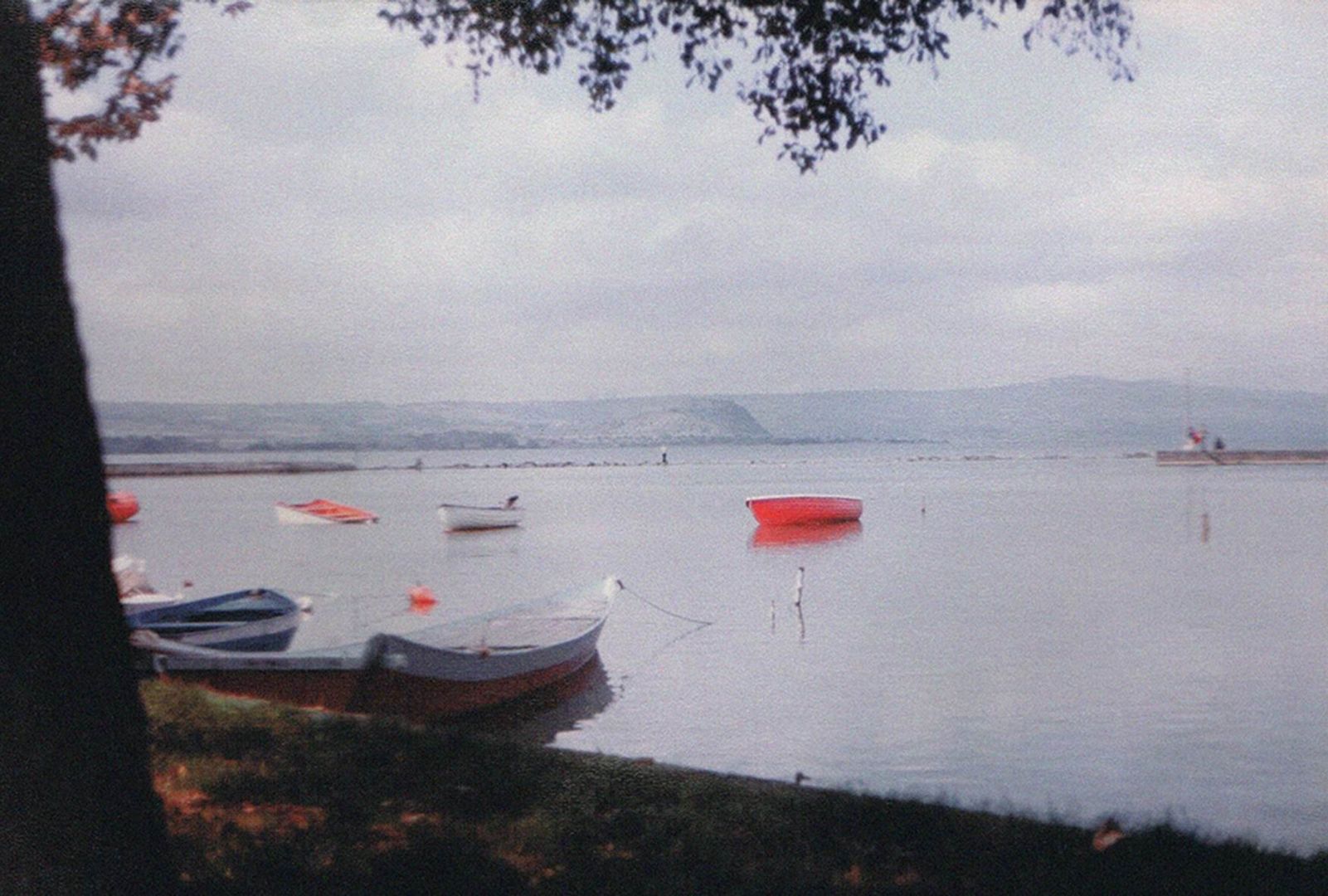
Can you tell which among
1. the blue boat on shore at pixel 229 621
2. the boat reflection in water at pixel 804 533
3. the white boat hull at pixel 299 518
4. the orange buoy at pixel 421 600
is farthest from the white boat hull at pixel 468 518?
the blue boat on shore at pixel 229 621

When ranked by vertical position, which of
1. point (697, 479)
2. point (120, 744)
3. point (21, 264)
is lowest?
point (697, 479)

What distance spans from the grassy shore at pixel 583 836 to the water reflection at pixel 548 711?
23.5ft

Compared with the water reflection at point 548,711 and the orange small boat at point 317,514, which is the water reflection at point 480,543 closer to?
the orange small boat at point 317,514

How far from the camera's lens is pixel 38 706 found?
14.8 ft

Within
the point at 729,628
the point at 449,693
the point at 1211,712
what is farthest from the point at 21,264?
the point at 729,628

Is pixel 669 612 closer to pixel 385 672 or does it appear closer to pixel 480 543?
pixel 385 672

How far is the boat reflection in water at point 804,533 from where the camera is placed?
5431cm

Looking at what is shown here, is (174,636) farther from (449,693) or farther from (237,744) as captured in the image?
(237,744)

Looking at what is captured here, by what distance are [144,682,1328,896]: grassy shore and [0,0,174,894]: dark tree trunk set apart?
1.10 m

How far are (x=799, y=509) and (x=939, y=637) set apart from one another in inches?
1356

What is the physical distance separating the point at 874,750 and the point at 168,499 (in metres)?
111

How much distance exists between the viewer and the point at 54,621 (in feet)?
14.8

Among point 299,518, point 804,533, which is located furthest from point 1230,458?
point 299,518

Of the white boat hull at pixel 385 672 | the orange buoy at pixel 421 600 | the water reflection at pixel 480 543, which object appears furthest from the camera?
the water reflection at pixel 480 543
